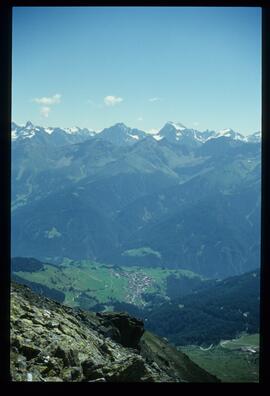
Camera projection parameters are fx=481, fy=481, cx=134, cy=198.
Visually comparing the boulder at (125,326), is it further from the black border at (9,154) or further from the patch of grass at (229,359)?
the patch of grass at (229,359)

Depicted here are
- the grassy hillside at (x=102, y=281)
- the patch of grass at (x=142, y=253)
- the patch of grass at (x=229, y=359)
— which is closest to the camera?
the patch of grass at (x=229, y=359)

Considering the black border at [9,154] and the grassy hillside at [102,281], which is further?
the grassy hillside at [102,281]

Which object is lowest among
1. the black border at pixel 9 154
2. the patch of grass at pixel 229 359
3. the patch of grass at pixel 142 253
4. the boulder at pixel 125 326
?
the patch of grass at pixel 229 359

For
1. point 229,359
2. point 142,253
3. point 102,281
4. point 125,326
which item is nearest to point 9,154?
point 125,326

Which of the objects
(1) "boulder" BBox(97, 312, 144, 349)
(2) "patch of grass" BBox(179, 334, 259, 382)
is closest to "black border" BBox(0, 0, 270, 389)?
(1) "boulder" BBox(97, 312, 144, 349)

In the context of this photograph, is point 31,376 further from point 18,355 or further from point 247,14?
point 247,14

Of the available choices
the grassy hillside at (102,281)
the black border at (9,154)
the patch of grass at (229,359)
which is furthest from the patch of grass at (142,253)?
the black border at (9,154)

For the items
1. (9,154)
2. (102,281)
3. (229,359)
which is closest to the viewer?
(9,154)

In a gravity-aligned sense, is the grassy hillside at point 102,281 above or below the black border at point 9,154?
Answer: below

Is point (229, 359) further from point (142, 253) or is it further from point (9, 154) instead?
point (142, 253)
